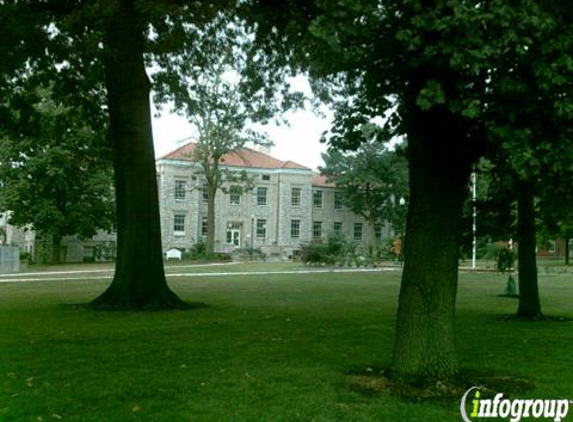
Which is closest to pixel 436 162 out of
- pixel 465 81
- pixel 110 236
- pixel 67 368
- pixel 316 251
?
Answer: pixel 465 81

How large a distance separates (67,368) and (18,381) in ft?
2.35

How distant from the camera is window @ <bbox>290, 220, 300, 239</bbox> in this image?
210 feet

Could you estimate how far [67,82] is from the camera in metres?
16.6

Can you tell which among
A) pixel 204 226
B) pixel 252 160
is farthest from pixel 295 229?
pixel 204 226

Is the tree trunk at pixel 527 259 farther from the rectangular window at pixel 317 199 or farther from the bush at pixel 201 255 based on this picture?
the rectangular window at pixel 317 199

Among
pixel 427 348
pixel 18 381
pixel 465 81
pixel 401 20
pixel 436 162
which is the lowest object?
pixel 18 381

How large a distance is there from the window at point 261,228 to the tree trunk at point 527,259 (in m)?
49.7

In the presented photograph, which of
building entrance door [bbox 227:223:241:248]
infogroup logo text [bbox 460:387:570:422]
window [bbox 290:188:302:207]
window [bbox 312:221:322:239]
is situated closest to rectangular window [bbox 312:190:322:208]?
window [bbox 312:221:322:239]

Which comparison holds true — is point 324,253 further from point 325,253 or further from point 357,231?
point 357,231

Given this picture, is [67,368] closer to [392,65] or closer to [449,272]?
[449,272]

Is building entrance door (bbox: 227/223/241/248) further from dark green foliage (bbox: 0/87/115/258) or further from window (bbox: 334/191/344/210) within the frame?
dark green foliage (bbox: 0/87/115/258)

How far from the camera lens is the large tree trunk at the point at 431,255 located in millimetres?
6816

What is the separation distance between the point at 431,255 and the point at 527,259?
7.26 metres

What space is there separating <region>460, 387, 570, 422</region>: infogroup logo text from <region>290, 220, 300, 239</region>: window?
57.5m
